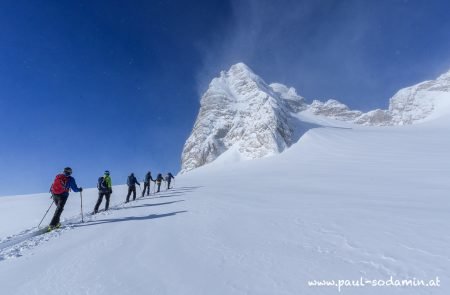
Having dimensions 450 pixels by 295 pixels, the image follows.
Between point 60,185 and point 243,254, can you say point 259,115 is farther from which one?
point 243,254

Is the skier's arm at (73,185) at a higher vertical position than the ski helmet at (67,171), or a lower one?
lower

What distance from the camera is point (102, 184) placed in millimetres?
13500

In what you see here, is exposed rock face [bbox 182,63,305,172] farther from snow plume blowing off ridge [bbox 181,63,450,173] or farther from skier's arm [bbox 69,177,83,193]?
skier's arm [bbox 69,177,83,193]

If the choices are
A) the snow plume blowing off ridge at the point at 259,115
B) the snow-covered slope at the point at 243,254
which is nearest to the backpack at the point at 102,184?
the snow-covered slope at the point at 243,254

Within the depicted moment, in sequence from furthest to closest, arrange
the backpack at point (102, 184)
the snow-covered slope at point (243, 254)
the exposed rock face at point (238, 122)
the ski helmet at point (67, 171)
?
1. the exposed rock face at point (238, 122)
2. the backpack at point (102, 184)
3. the ski helmet at point (67, 171)
4. the snow-covered slope at point (243, 254)

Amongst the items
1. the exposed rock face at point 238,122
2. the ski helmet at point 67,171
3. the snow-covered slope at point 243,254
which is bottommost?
the snow-covered slope at point 243,254

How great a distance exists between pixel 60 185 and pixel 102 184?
414 centimetres

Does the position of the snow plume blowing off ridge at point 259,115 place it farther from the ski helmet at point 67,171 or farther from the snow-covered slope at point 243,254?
the snow-covered slope at point 243,254

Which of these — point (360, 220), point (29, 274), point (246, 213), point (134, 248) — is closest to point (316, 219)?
point (360, 220)

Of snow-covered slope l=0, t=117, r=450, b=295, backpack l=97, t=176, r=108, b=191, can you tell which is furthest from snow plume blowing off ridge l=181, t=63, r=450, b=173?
snow-covered slope l=0, t=117, r=450, b=295

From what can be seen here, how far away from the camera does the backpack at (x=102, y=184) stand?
13.4 metres

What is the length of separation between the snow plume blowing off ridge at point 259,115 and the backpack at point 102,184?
62.7 m

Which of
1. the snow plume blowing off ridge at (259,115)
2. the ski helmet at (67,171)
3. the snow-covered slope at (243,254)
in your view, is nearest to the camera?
the snow-covered slope at (243,254)

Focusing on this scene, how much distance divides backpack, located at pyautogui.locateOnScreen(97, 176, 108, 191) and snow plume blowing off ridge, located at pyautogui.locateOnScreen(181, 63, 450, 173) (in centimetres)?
6267
